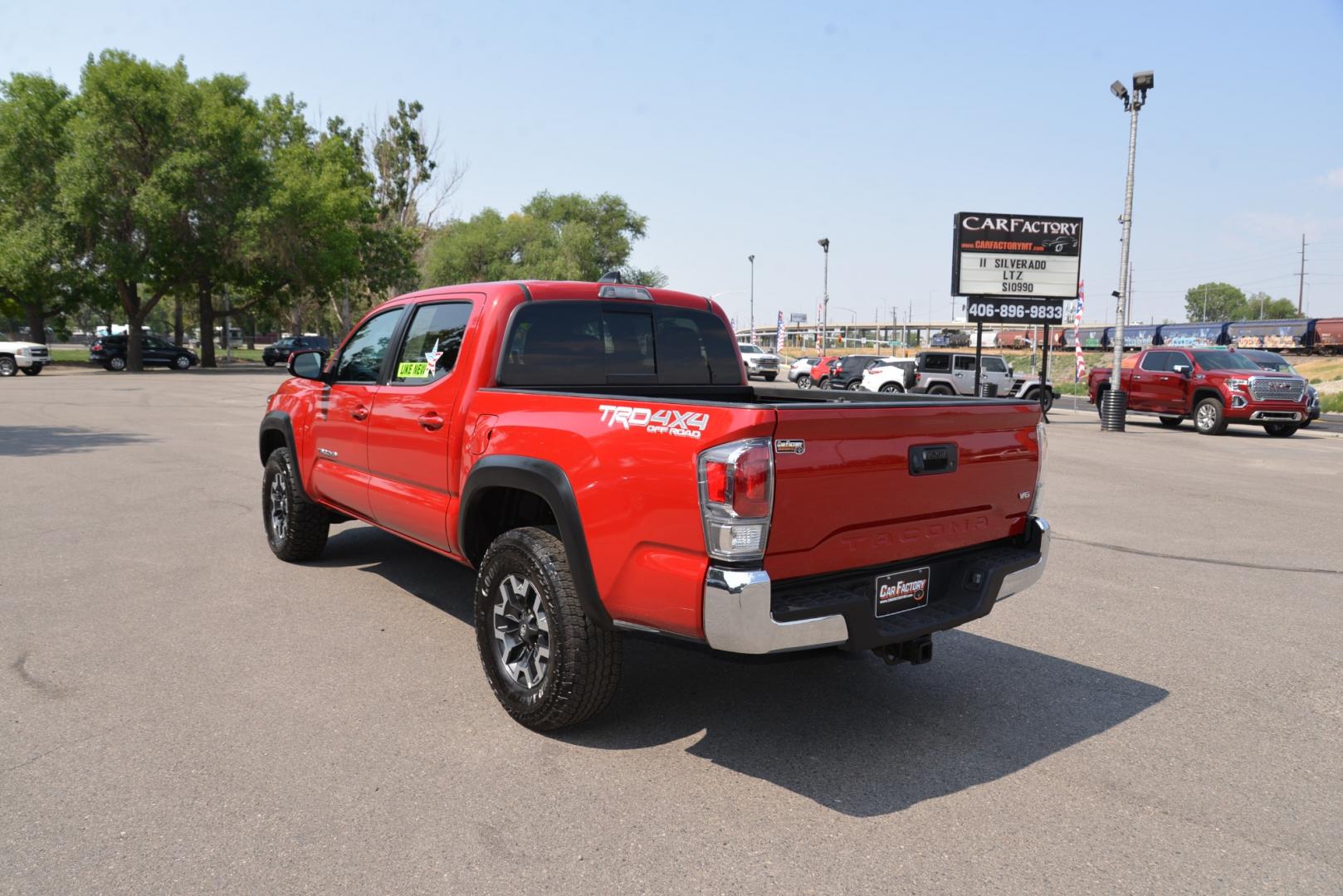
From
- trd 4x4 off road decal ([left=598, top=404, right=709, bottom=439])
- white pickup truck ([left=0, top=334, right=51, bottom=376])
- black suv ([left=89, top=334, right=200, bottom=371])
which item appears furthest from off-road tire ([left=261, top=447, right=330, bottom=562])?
black suv ([left=89, top=334, right=200, bottom=371])

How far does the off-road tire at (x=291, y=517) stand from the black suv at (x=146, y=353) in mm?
40908

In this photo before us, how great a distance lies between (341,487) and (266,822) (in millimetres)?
2894

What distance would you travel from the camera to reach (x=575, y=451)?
3783 millimetres

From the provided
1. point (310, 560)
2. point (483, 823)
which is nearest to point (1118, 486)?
point (310, 560)

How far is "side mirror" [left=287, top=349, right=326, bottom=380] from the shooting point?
620 centimetres

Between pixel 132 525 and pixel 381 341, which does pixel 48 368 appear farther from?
pixel 381 341

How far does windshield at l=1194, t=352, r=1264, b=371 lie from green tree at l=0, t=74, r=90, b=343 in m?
39.9

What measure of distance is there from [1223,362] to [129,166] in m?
39.8

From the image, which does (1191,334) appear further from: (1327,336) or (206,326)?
(206,326)

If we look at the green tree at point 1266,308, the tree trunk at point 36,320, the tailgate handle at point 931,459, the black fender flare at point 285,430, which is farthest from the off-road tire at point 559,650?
the green tree at point 1266,308

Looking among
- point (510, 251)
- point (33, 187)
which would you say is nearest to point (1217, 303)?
point (510, 251)

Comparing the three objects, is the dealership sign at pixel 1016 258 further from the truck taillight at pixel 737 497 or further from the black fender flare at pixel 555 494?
the truck taillight at pixel 737 497

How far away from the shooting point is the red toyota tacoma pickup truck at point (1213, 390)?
63.7 ft

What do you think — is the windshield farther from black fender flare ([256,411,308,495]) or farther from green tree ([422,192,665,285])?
green tree ([422,192,665,285])
